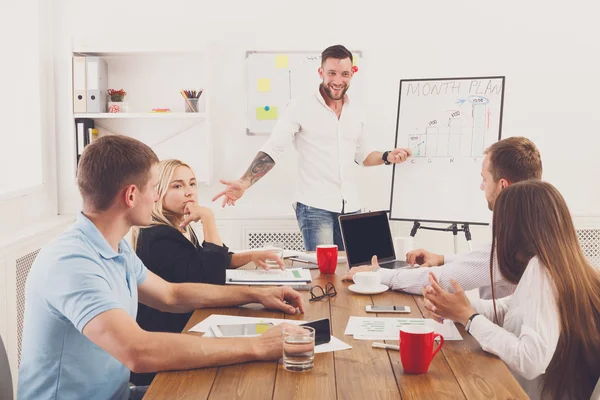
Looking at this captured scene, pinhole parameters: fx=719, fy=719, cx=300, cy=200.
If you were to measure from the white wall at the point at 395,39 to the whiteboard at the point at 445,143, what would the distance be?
0.33 metres

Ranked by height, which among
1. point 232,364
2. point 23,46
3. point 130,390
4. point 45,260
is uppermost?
point 23,46

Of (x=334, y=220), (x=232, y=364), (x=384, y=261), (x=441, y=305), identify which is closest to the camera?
(x=232, y=364)

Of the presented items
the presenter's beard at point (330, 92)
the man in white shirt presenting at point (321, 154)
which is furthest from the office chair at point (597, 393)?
the presenter's beard at point (330, 92)

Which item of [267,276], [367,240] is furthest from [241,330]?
[367,240]

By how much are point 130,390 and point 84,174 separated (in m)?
0.62

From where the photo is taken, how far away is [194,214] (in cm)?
256

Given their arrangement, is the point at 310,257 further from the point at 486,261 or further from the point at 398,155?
the point at 398,155

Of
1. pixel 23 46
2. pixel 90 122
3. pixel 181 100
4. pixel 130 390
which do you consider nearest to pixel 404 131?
pixel 181 100

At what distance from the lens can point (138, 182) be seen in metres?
1.74

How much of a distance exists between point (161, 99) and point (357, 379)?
10.4ft

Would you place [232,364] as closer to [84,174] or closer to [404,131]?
[84,174]

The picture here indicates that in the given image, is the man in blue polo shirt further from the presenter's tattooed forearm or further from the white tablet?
the presenter's tattooed forearm

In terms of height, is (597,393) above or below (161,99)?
below

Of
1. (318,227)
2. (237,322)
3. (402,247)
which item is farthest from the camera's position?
(318,227)
